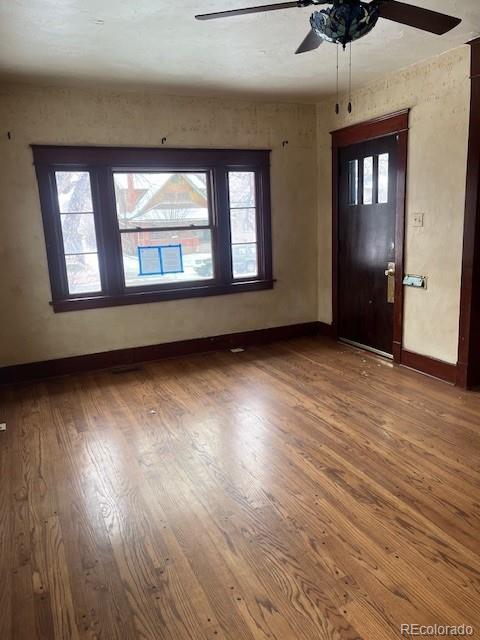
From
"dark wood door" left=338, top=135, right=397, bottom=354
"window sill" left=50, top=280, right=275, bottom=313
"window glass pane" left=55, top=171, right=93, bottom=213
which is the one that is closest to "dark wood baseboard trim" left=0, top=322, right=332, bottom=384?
"window sill" left=50, top=280, right=275, bottom=313

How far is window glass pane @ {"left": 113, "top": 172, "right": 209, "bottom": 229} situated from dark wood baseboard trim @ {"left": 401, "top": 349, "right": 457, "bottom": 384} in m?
2.48

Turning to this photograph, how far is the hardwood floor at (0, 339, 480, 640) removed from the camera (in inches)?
67.4

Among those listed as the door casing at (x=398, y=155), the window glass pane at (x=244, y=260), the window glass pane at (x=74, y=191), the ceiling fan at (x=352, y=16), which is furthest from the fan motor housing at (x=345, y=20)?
the window glass pane at (x=244, y=260)

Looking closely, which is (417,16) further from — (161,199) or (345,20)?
(161,199)

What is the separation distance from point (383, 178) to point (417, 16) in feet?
7.27

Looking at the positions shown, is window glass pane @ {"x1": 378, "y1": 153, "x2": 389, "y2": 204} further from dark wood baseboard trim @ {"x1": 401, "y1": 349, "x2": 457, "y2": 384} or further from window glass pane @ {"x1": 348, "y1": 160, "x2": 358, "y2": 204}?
dark wood baseboard trim @ {"x1": 401, "y1": 349, "x2": 457, "y2": 384}

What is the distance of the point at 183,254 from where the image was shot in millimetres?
4816

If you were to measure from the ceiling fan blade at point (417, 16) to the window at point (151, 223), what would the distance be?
9.04 feet

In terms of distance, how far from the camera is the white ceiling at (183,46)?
2670mm

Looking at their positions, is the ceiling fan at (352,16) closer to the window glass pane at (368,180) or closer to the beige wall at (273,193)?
the beige wall at (273,193)

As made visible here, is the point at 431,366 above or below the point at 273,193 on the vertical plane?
below

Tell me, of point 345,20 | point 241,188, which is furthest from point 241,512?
point 241,188

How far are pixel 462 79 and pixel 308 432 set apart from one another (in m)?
2.91

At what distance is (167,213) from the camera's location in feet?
15.3
